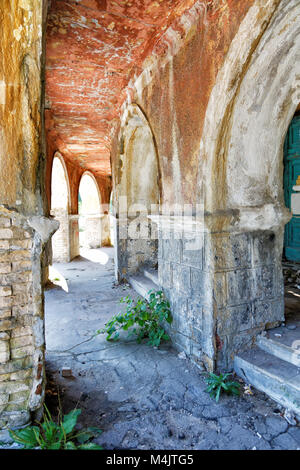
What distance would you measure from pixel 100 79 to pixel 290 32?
2790mm

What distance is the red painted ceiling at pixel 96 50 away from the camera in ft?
8.52

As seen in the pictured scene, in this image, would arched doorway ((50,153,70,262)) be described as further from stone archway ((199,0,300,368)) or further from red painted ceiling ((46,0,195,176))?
stone archway ((199,0,300,368))

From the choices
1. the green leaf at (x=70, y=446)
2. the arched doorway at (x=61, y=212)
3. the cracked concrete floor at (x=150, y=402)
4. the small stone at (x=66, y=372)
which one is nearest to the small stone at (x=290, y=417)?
the cracked concrete floor at (x=150, y=402)

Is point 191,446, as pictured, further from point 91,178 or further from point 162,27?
point 91,178

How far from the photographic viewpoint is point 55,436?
184cm

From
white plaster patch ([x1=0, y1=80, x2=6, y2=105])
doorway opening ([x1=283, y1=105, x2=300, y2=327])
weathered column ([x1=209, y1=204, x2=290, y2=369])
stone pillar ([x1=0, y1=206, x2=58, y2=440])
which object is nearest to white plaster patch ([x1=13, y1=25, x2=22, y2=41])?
white plaster patch ([x1=0, y1=80, x2=6, y2=105])

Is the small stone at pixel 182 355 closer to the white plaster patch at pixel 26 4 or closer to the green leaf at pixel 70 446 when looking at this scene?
the green leaf at pixel 70 446

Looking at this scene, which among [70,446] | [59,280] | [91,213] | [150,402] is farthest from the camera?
[91,213]

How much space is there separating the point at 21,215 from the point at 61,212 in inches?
304

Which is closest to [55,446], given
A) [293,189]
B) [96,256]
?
[293,189]

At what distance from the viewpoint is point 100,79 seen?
412 cm

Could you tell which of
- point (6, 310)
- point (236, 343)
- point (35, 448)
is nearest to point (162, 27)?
point (6, 310)

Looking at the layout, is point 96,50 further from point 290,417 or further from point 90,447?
point 290,417

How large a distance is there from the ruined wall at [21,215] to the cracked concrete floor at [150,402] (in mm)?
505
